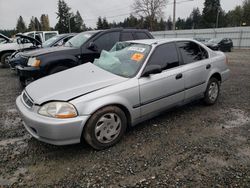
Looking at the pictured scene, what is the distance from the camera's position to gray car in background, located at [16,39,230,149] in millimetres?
2631

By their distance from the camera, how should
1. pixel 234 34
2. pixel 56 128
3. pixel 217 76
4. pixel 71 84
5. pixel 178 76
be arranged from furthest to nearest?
pixel 234 34 < pixel 217 76 < pixel 178 76 < pixel 71 84 < pixel 56 128

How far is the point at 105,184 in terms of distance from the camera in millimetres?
2312

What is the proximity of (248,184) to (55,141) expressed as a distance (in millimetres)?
2304

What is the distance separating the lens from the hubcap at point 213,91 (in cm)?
445

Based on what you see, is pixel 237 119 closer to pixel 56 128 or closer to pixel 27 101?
pixel 56 128

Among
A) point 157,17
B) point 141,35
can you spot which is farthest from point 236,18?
point 141,35

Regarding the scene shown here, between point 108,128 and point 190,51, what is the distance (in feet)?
7.73

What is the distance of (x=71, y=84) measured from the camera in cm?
301

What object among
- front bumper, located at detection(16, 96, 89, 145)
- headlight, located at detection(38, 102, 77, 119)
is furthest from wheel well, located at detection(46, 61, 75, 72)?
headlight, located at detection(38, 102, 77, 119)

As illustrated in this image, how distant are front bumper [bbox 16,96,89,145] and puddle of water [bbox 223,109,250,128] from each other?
102 inches

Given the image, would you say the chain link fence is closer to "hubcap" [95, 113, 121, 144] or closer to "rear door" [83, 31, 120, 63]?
"rear door" [83, 31, 120, 63]

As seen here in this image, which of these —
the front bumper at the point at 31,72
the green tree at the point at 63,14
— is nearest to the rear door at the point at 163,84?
the front bumper at the point at 31,72

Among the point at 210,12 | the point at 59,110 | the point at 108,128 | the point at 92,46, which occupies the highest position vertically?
the point at 210,12

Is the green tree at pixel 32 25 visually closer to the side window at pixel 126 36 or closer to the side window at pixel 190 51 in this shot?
the side window at pixel 126 36
